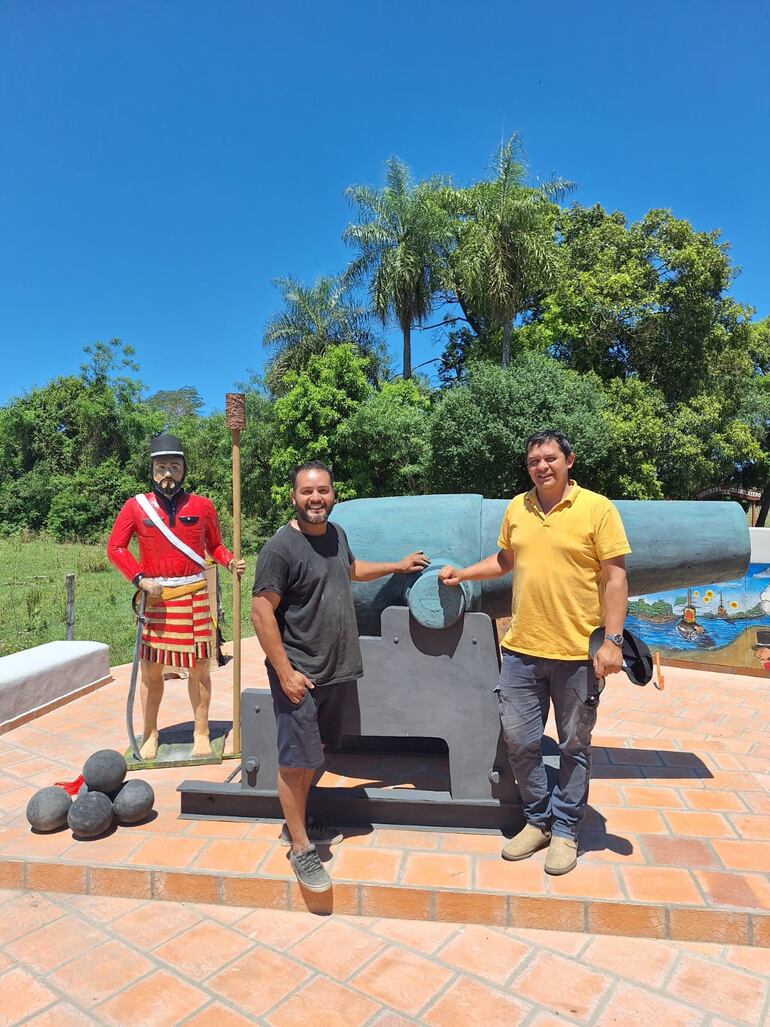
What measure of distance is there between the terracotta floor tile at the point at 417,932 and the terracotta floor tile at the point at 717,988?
753 millimetres

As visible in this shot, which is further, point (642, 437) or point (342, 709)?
point (642, 437)

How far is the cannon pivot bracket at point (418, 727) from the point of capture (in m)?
3.04

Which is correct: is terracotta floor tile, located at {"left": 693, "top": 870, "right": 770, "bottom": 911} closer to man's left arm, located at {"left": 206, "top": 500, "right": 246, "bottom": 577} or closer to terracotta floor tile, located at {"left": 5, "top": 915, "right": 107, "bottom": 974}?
terracotta floor tile, located at {"left": 5, "top": 915, "right": 107, "bottom": 974}

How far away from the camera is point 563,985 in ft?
7.39

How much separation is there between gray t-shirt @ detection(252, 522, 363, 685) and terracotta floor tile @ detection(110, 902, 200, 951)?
101 centimetres

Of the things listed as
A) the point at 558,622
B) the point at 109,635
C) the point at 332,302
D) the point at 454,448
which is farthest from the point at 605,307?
the point at 558,622

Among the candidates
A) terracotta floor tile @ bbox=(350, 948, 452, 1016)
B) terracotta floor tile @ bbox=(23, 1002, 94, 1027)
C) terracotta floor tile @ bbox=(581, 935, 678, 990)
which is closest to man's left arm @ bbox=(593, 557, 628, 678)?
terracotta floor tile @ bbox=(581, 935, 678, 990)

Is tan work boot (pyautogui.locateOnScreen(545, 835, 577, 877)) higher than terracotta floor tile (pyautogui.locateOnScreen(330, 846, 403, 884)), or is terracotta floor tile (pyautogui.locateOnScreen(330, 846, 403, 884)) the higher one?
tan work boot (pyautogui.locateOnScreen(545, 835, 577, 877))

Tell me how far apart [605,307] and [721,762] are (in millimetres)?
15381

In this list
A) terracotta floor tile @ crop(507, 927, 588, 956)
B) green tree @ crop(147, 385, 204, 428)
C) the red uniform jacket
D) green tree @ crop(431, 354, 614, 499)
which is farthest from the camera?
green tree @ crop(147, 385, 204, 428)

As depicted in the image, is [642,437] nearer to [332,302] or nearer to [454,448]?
[454,448]

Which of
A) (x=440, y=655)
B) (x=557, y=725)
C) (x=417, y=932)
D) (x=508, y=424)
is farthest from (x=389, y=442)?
(x=417, y=932)

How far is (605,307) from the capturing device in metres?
17.4

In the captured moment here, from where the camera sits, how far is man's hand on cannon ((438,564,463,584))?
2893mm
